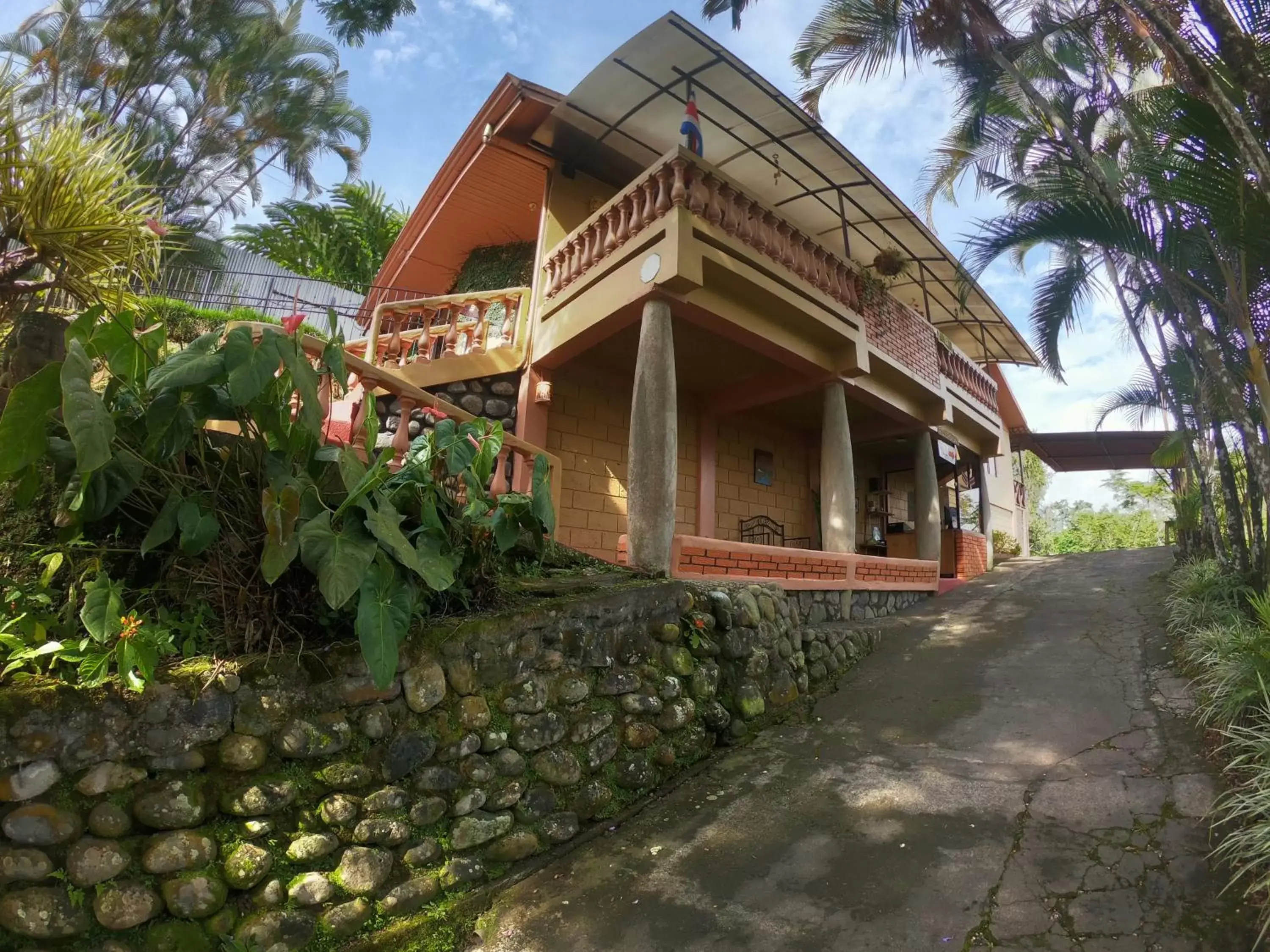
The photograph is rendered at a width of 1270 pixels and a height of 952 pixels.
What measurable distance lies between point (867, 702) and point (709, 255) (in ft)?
14.0

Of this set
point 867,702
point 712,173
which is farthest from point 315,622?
point 712,173

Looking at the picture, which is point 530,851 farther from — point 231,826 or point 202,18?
point 202,18

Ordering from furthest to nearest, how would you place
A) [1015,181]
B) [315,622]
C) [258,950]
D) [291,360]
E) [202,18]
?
[202,18]
[1015,181]
[315,622]
[291,360]
[258,950]

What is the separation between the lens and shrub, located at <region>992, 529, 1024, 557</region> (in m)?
15.3

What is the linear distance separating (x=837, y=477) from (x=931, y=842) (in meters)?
5.34

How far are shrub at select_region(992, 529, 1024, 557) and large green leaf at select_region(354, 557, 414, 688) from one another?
14.8m

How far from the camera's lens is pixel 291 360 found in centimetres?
292

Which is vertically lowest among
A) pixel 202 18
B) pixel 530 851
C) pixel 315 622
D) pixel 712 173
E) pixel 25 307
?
pixel 530 851

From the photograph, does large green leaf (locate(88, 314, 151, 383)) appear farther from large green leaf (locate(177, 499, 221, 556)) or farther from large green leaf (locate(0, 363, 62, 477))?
large green leaf (locate(177, 499, 221, 556))

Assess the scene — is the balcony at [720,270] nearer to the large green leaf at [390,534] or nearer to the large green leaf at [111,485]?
the large green leaf at [390,534]

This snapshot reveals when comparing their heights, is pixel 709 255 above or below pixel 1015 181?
below

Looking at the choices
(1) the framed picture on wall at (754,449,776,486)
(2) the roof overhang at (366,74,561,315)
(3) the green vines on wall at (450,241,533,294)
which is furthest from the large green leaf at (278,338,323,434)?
(1) the framed picture on wall at (754,449,776,486)

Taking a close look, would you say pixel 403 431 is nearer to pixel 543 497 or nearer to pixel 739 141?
pixel 543 497

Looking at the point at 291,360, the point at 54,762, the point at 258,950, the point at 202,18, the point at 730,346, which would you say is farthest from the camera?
the point at 202,18
